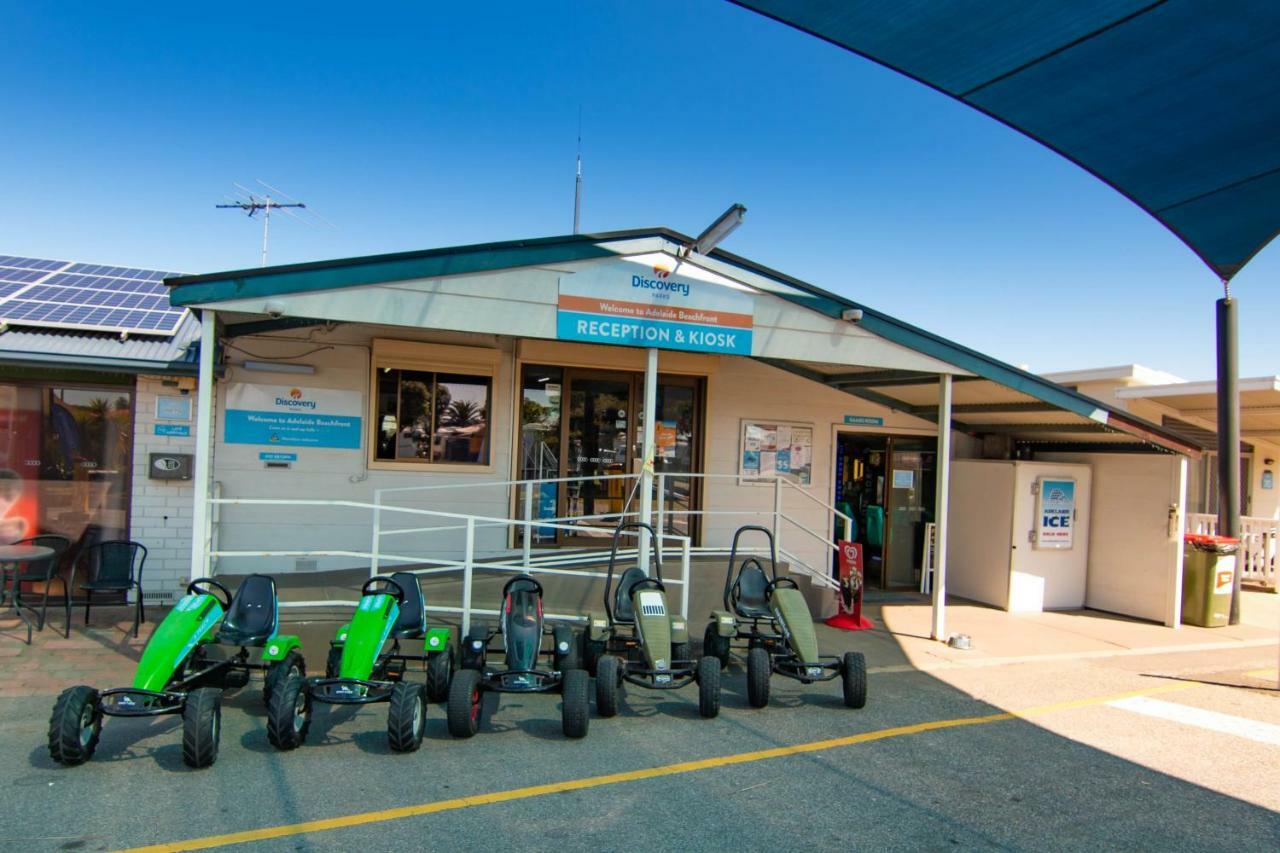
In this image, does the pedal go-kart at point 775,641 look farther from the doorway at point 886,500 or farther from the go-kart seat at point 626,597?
the doorway at point 886,500

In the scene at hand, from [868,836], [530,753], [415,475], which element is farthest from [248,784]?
[415,475]

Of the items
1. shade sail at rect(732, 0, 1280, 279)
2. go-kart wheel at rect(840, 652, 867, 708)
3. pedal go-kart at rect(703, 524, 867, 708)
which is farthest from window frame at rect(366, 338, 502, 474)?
shade sail at rect(732, 0, 1280, 279)

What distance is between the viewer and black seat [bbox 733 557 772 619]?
656 cm

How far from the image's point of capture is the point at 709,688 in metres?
5.46

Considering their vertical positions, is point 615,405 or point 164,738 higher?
point 615,405

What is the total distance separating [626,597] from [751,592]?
122cm

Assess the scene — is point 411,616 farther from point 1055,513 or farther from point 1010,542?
point 1055,513

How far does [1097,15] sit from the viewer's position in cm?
441

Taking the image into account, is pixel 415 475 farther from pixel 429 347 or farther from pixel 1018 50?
pixel 1018 50

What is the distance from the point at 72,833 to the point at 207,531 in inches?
112

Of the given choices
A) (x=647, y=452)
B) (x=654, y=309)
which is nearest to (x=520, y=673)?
(x=647, y=452)

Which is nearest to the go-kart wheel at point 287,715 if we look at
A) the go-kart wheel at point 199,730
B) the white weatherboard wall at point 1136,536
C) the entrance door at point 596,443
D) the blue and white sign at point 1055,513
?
the go-kart wheel at point 199,730

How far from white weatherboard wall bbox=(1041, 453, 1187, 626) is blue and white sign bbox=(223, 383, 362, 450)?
922cm

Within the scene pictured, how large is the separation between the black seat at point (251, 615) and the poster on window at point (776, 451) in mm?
5669
